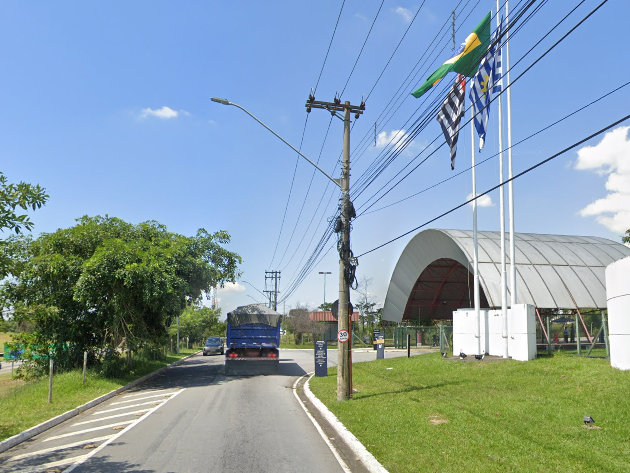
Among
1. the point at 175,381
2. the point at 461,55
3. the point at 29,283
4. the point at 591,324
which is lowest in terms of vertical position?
the point at 175,381

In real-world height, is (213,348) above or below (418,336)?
below

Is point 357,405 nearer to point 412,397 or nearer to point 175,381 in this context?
point 412,397

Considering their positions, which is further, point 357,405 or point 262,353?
point 262,353

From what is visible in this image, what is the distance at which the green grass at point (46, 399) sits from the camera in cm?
1152

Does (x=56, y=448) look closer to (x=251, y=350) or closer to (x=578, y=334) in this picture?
(x=251, y=350)

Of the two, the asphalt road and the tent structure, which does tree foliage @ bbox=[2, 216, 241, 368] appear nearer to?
the asphalt road

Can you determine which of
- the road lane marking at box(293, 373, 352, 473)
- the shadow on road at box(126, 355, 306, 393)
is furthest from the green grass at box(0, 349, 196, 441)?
the road lane marking at box(293, 373, 352, 473)

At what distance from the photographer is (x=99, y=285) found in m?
18.7

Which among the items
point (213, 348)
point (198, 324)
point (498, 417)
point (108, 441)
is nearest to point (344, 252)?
point (498, 417)

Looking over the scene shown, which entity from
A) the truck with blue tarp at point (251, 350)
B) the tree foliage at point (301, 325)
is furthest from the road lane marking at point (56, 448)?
the tree foliage at point (301, 325)

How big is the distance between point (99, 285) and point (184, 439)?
10636mm

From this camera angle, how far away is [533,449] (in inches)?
323

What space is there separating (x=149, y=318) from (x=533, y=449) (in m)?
18.1

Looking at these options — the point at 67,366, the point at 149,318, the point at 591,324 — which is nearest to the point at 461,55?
the point at 591,324
